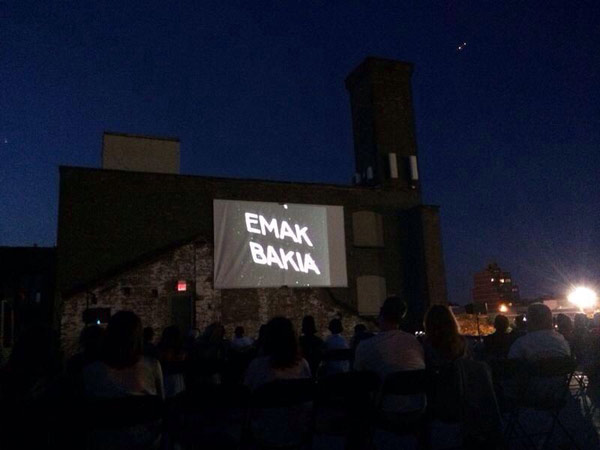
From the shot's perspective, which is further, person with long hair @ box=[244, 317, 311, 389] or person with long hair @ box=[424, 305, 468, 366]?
person with long hair @ box=[424, 305, 468, 366]

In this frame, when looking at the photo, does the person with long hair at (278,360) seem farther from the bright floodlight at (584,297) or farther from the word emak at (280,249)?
the bright floodlight at (584,297)

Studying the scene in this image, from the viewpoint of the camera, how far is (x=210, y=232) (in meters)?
17.1

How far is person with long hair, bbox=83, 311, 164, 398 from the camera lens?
110 inches

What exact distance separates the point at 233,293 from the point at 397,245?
7.52m

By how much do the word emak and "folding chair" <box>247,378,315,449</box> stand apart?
1381cm

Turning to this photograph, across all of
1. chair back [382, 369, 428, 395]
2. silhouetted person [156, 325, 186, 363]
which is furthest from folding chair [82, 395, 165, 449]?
silhouetted person [156, 325, 186, 363]

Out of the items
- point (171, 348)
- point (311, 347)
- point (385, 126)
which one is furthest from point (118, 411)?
point (385, 126)

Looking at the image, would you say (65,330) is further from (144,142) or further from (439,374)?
(439,374)

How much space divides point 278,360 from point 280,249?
45.5ft

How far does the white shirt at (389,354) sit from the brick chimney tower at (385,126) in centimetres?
1785

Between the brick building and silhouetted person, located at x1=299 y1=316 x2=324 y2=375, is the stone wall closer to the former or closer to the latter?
the brick building

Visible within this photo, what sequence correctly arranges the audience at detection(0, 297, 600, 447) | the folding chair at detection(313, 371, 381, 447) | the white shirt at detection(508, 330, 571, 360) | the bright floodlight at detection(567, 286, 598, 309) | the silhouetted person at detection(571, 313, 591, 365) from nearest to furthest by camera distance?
the audience at detection(0, 297, 600, 447) < the folding chair at detection(313, 371, 381, 447) < the white shirt at detection(508, 330, 571, 360) < the silhouetted person at detection(571, 313, 591, 365) < the bright floodlight at detection(567, 286, 598, 309)

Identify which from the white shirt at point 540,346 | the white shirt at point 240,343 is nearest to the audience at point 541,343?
the white shirt at point 540,346

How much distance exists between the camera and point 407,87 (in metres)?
22.6
